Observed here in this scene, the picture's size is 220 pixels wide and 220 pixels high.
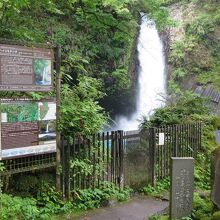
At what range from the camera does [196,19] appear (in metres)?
26.3

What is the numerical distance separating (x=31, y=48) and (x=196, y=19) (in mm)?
22388

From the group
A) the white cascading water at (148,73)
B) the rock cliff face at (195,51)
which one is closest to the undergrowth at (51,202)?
the white cascading water at (148,73)

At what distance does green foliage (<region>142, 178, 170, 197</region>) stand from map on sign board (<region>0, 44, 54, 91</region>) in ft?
13.3

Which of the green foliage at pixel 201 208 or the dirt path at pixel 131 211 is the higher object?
the green foliage at pixel 201 208

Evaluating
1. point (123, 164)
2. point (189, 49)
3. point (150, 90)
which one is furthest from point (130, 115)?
point (123, 164)

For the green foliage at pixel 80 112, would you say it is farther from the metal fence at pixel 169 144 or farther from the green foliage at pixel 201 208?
the green foliage at pixel 201 208

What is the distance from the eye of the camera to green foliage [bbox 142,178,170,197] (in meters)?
8.96

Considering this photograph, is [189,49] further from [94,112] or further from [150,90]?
[94,112]

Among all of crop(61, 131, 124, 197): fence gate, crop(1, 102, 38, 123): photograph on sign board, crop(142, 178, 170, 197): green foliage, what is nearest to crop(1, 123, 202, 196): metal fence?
crop(61, 131, 124, 197): fence gate

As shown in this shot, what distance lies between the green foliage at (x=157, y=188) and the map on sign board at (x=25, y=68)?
4064 mm

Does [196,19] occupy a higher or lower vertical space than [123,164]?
higher

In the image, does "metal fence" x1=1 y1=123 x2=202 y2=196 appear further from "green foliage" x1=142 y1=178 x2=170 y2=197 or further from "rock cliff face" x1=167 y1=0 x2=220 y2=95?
"rock cliff face" x1=167 y1=0 x2=220 y2=95

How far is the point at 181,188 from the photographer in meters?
5.83

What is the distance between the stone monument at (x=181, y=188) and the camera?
5.74 meters
